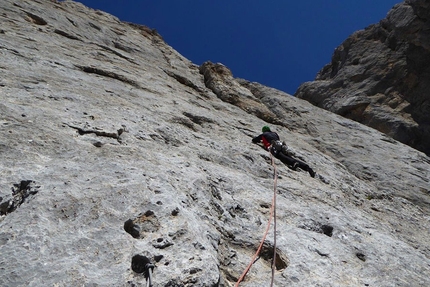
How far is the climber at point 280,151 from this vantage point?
9758mm

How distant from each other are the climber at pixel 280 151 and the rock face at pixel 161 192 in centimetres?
24

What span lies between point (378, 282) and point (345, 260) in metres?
0.47

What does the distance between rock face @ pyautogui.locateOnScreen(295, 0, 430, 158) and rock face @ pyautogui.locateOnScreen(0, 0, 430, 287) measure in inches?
398

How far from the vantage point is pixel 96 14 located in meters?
20.8

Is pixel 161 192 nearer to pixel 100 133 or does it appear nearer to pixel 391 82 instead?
pixel 100 133

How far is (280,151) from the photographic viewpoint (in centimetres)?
1007

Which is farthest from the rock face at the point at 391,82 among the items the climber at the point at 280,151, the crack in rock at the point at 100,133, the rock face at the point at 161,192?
→ the crack in rock at the point at 100,133

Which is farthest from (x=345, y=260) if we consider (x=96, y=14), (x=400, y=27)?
(x=400, y=27)

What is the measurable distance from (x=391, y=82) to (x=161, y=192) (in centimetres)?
2269

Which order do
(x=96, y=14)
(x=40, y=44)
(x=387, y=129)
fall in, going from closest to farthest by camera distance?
(x=40, y=44) → (x=96, y=14) → (x=387, y=129)

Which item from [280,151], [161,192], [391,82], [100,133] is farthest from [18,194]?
[391,82]

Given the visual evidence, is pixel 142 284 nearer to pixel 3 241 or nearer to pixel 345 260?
pixel 3 241

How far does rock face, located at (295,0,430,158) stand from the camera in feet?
74.6

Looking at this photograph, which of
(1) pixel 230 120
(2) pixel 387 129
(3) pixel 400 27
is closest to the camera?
(1) pixel 230 120
